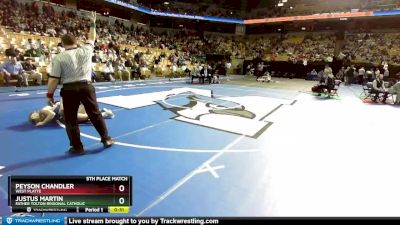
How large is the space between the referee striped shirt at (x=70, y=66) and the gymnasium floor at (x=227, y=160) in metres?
1.13

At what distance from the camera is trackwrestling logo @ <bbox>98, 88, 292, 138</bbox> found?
256 inches

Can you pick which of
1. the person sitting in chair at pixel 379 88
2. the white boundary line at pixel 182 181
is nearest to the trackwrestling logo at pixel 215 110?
the white boundary line at pixel 182 181

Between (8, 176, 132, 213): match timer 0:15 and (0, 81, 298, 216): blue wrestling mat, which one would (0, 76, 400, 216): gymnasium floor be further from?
(8, 176, 132, 213): match timer 0:15

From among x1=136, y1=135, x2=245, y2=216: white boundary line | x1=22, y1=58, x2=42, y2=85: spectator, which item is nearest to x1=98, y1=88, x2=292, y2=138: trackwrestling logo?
x1=136, y1=135, x2=245, y2=216: white boundary line

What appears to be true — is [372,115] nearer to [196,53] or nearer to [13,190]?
[13,190]

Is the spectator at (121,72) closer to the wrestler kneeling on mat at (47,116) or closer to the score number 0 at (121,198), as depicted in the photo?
the wrestler kneeling on mat at (47,116)

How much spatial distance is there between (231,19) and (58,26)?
71.7ft

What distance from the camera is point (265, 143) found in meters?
5.38

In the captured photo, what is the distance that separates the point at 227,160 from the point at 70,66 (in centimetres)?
265

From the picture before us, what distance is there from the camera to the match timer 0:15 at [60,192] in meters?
2.32

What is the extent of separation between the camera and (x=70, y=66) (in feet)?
13.2

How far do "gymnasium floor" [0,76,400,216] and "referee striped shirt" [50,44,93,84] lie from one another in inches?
44.4

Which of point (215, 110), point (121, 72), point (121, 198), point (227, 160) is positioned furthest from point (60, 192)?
point (121, 72)

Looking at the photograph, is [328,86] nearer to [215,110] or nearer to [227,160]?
[215,110]
